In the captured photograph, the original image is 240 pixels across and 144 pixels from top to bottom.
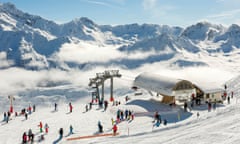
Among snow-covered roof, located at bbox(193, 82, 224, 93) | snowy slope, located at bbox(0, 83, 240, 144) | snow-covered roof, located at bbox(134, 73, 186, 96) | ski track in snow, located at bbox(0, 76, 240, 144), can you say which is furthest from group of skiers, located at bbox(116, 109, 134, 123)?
snow-covered roof, located at bbox(193, 82, 224, 93)

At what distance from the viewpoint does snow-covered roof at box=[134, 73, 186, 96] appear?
5315 centimetres

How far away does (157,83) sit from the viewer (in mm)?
57500

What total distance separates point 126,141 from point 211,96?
24.8m

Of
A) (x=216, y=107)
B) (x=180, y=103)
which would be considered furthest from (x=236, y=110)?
(x=180, y=103)

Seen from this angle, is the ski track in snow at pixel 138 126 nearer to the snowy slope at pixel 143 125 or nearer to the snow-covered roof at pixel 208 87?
the snowy slope at pixel 143 125

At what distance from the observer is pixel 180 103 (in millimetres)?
53438

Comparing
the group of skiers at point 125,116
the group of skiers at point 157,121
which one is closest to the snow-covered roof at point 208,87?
the group of skiers at point 157,121

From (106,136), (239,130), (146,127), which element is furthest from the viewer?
(146,127)

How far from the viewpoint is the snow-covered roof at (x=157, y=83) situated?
53147 mm

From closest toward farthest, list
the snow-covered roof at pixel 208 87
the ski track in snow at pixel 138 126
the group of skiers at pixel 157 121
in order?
the ski track in snow at pixel 138 126 < the group of skiers at pixel 157 121 < the snow-covered roof at pixel 208 87

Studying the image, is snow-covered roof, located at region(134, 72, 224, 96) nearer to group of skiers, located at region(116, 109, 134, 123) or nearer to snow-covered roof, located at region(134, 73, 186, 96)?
snow-covered roof, located at region(134, 73, 186, 96)

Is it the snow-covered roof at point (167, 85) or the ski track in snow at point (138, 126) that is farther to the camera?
the snow-covered roof at point (167, 85)

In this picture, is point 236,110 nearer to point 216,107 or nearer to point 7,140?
point 216,107

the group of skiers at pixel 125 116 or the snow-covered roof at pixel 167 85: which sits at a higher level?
the snow-covered roof at pixel 167 85
